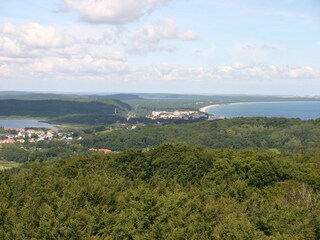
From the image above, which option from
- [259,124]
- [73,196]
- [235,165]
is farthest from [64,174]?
[259,124]

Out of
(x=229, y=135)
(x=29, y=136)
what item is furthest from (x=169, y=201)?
(x=29, y=136)

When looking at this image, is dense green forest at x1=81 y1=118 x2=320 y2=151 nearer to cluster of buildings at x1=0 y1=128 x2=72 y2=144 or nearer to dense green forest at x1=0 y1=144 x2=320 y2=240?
cluster of buildings at x1=0 y1=128 x2=72 y2=144

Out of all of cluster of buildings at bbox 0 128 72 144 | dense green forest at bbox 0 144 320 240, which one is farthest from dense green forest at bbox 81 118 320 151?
dense green forest at bbox 0 144 320 240

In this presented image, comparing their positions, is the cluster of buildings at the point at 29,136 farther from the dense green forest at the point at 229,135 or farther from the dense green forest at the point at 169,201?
the dense green forest at the point at 169,201

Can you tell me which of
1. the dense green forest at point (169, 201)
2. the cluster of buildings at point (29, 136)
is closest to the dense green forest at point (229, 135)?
the cluster of buildings at point (29, 136)

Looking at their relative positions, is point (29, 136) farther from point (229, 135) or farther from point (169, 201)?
point (169, 201)
